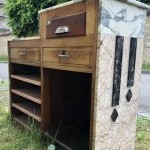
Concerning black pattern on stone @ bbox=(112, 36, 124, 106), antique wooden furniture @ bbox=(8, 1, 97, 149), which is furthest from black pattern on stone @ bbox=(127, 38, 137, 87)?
antique wooden furniture @ bbox=(8, 1, 97, 149)

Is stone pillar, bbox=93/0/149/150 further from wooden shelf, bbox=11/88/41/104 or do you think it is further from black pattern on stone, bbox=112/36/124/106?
wooden shelf, bbox=11/88/41/104

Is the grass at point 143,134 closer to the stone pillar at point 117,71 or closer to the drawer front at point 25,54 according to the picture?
the stone pillar at point 117,71

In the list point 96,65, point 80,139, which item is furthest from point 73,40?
point 80,139

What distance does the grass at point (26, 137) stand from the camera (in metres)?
2.21

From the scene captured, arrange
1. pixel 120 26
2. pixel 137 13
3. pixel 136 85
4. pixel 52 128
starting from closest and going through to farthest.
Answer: pixel 120 26 < pixel 137 13 < pixel 136 85 < pixel 52 128

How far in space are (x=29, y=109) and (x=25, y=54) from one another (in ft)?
2.01

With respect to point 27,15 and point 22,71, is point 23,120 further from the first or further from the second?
point 27,15

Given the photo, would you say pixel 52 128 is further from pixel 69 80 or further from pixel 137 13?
pixel 137 13

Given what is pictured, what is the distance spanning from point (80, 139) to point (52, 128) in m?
0.37

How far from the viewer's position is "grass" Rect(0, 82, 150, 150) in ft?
7.23

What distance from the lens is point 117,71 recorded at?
1.68m

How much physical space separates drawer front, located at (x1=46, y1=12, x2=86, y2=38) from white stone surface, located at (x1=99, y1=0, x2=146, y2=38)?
154mm

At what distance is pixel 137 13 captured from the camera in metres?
1.80

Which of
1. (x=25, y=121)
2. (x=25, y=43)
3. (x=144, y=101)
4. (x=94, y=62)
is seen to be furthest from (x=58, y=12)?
(x=144, y=101)
